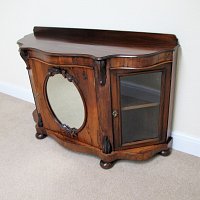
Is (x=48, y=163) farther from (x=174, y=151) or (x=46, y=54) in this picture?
(x=174, y=151)

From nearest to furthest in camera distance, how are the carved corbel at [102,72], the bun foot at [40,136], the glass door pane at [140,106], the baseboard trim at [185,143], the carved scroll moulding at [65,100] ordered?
the carved corbel at [102,72], the glass door pane at [140,106], the carved scroll moulding at [65,100], the baseboard trim at [185,143], the bun foot at [40,136]

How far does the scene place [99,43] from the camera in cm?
135

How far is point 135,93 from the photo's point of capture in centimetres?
128

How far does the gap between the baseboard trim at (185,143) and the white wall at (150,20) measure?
0.04ft

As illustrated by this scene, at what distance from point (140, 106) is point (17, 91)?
1413 mm

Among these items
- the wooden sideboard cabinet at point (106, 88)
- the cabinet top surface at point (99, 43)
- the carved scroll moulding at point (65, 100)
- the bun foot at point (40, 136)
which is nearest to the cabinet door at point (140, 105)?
the wooden sideboard cabinet at point (106, 88)

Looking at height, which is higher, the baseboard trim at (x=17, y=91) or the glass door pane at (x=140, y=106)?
the glass door pane at (x=140, y=106)

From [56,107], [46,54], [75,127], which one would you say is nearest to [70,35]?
[46,54]

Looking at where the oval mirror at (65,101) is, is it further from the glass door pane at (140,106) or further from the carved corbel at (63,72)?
the glass door pane at (140,106)

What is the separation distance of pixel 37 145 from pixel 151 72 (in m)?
0.96

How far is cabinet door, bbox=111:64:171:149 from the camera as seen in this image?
1.22 metres

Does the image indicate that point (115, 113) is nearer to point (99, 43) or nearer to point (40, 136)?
point (99, 43)

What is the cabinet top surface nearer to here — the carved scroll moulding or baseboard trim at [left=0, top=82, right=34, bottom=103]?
the carved scroll moulding

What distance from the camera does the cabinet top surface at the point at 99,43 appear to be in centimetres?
118
